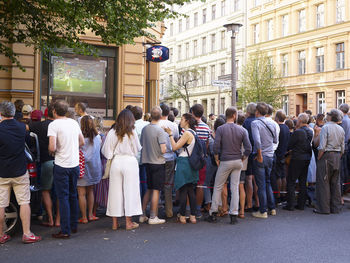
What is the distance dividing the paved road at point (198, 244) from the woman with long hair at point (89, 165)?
47 cm

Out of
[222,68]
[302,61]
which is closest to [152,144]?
[302,61]

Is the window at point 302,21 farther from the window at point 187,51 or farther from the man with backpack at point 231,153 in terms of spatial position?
the man with backpack at point 231,153

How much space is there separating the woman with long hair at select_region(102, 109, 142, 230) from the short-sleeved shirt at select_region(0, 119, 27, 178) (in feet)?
4.92

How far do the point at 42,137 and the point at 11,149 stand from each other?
108 centimetres

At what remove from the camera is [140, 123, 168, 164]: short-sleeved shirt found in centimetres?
802

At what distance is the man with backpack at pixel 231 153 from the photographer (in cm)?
812

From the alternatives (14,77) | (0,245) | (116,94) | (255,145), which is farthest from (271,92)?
(0,245)

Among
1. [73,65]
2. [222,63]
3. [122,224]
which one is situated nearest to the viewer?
[122,224]

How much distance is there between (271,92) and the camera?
132 feet

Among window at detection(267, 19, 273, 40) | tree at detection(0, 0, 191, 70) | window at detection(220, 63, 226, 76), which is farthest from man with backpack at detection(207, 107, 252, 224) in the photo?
window at detection(220, 63, 226, 76)

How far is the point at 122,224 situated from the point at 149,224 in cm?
51

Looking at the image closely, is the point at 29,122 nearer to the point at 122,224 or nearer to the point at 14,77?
the point at 122,224

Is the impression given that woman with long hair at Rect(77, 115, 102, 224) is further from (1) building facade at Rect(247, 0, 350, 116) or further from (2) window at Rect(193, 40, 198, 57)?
(2) window at Rect(193, 40, 198, 57)

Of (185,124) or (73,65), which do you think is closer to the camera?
(185,124)
